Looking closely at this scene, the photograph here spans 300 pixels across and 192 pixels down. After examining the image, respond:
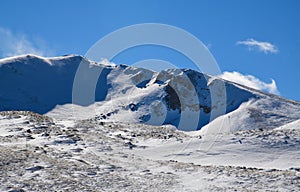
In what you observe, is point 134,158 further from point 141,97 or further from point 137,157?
point 141,97

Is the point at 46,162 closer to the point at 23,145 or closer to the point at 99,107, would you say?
the point at 23,145

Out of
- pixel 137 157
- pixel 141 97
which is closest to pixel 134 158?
pixel 137 157

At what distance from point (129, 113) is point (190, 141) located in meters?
57.5

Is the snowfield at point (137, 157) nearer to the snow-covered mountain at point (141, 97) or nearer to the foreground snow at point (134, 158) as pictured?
the foreground snow at point (134, 158)

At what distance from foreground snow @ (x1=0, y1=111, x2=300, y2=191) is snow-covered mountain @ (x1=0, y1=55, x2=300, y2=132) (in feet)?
130

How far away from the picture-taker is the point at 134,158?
99.2 ft

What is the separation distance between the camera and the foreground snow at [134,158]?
2286cm

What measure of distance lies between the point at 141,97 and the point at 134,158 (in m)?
71.9

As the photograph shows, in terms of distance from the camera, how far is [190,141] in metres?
36.0

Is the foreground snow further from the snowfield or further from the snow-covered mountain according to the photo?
the snow-covered mountain

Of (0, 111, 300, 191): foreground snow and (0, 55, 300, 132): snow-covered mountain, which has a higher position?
(0, 55, 300, 132): snow-covered mountain

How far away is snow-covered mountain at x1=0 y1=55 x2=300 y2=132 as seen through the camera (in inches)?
3506

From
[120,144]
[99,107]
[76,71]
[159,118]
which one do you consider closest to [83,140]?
[120,144]

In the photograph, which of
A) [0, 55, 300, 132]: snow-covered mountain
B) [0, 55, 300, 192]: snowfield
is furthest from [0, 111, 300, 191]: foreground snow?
[0, 55, 300, 132]: snow-covered mountain
